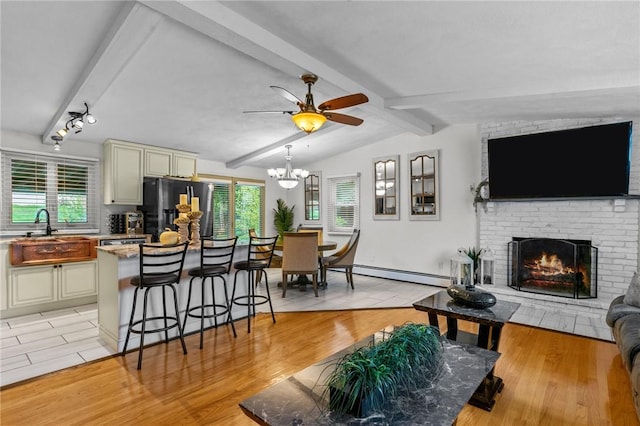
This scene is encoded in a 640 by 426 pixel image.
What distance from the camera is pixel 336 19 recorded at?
247 cm

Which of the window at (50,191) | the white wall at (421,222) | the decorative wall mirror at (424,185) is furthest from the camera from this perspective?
the decorative wall mirror at (424,185)

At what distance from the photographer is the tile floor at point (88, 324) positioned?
2.97m

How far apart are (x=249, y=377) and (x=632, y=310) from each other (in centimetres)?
332

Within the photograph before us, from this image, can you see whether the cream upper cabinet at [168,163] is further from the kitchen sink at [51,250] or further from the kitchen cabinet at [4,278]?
the kitchen cabinet at [4,278]

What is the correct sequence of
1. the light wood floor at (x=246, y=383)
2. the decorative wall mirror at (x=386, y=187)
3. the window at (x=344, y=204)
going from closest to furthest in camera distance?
the light wood floor at (x=246, y=383) → the decorative wall mirror at (x=386, y=187) → the window at (x=344, y=204)

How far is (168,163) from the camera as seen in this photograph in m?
5.71

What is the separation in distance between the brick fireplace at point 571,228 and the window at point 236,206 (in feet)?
15.5

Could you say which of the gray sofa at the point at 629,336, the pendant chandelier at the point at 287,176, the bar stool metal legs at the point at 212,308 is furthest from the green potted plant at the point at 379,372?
the pendant chandelier at the point at 287,176

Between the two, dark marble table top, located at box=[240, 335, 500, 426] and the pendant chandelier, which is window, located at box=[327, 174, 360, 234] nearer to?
the pendant chandelier

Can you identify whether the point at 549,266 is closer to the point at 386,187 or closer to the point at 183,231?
the point at 386,187

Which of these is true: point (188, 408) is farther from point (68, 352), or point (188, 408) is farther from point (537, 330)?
point (537, 330)

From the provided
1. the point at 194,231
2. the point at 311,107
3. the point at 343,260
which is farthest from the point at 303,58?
the point at 343,260

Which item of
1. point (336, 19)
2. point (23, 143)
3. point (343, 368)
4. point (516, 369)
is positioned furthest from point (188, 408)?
point (23, 143)

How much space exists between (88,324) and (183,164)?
118 inches
